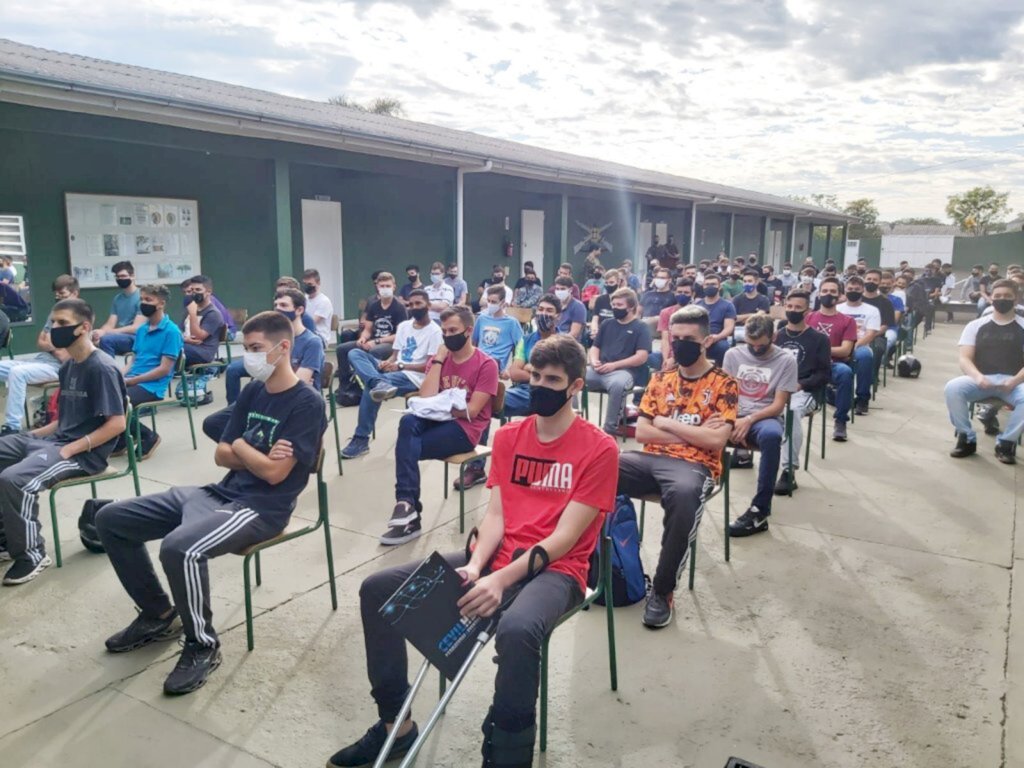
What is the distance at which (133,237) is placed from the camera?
1076 cm

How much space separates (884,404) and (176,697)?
8.32 meters

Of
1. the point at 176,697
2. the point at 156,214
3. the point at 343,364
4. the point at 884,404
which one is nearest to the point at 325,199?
the point at 156,214

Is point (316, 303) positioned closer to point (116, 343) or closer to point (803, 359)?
point (116, 343)

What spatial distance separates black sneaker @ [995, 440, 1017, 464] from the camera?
6.56 meters

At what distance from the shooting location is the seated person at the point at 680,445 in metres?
3.69

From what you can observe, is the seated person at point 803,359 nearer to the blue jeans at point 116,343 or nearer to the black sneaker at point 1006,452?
the black sneaker at point 1006,452

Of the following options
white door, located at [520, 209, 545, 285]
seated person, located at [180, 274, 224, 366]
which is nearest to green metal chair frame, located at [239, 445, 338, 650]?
seated person, located at [180, 274, 224, 366]

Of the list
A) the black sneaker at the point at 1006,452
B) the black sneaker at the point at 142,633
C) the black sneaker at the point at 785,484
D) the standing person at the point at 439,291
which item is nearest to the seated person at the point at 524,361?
the black sneaker at the point at 785,484

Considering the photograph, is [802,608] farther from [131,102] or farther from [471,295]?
[471,295]

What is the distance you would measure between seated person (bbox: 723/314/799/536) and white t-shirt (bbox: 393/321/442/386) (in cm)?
271

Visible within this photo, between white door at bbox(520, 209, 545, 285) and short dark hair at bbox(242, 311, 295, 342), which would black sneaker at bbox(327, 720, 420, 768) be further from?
white door at bbox(520, 209, 545, 285)

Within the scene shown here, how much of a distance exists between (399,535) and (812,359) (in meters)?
3.61

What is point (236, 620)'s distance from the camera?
371cm

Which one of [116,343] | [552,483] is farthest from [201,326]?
[552,483]
